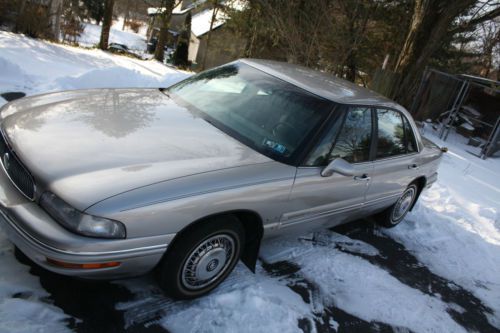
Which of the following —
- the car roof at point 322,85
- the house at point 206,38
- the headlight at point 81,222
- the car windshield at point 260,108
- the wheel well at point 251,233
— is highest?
the car roof at point 322,85

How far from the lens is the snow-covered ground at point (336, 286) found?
2.72 metres

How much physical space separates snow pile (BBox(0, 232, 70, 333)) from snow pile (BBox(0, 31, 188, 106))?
364 cm

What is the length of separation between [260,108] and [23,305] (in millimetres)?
2275

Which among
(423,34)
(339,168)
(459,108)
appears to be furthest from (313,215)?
(459,108)

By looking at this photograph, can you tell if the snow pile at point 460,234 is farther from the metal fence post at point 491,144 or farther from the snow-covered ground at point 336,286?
the metal fence post at point 491,144

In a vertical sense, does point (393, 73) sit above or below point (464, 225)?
above

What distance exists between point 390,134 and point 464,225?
256 cm

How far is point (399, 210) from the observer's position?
5.09 metres

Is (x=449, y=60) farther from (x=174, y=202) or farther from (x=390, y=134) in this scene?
(x=174, y=202)

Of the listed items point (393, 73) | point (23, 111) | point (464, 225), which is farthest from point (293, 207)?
point (393, 73)

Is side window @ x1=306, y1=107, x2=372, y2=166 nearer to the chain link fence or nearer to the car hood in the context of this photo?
the car hood

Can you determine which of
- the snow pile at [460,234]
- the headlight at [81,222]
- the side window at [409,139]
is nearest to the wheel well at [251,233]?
the headlight at [81,222]

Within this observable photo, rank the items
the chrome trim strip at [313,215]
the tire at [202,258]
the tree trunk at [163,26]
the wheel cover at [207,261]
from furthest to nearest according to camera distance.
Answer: the tree trunk at [163,26] → the chrome trim strip at [313,215] → the wheel cover at [207,261] → the tire at [202,258]

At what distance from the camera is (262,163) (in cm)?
304
